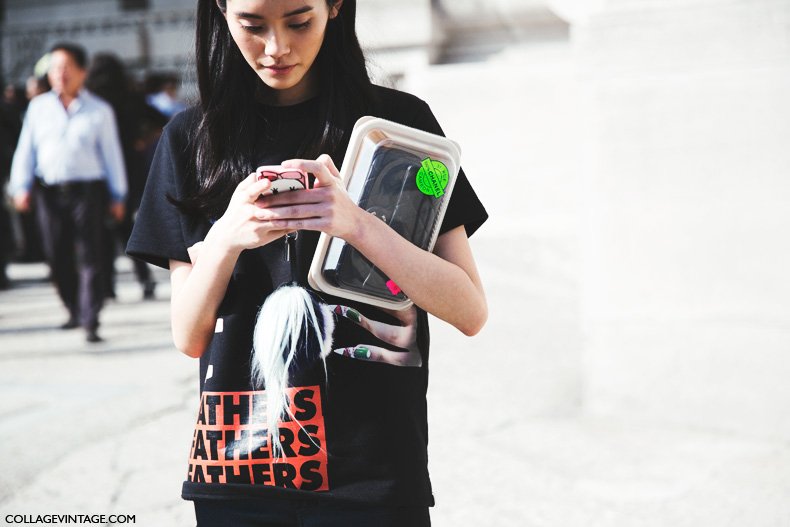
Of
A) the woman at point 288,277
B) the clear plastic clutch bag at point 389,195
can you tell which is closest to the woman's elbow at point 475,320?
the woman at point 288,277

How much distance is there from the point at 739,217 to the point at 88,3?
58.2 feet

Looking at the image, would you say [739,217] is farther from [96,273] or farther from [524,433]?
[96,273]

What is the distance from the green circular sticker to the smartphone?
233mm

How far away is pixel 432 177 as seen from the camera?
4.92 ft

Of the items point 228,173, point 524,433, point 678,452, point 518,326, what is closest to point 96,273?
point 518,326

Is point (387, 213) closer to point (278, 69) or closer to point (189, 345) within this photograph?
point (278, 69)

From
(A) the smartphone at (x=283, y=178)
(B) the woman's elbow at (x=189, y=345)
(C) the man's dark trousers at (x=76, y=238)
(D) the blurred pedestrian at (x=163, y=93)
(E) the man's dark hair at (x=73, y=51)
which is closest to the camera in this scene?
(A) the smartphone at (x=283, y=178)

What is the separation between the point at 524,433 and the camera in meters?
4.05

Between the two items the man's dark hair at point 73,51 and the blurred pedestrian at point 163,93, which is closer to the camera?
the man's dark hair at point 73,51

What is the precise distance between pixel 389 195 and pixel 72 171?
5.55 meters

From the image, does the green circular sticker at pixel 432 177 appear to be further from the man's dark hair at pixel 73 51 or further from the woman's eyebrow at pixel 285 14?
the man's dark hair at pixel 73 51

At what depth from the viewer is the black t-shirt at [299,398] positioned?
1.47m

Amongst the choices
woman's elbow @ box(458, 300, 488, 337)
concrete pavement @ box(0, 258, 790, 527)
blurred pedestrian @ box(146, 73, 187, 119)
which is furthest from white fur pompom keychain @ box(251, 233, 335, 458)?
blurred pedestrian @ box(146, 73, 187, 119)

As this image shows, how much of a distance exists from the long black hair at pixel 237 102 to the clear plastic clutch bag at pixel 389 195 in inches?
4.1
